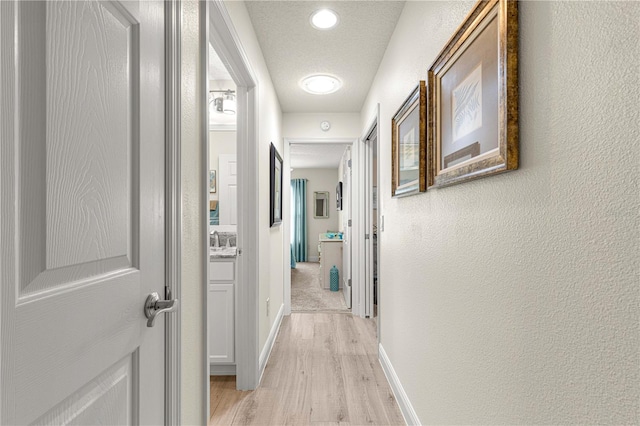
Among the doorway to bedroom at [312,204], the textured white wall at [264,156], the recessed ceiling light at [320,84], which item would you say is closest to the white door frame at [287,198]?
the textured white wall at [264,156]

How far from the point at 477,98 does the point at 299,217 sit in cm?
771

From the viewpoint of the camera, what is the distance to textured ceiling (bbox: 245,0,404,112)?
198 cm

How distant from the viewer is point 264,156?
104 inches

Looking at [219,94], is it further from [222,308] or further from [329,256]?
[329,256]

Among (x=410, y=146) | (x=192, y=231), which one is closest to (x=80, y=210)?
(x=192, y=231)

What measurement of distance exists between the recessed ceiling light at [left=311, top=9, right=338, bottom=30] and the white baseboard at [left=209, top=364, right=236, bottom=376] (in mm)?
2362

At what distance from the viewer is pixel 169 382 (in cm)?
99

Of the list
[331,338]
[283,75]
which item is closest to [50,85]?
[283,75]

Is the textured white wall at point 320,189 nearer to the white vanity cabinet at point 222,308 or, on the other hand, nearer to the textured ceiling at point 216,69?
the textured ceiling at point 216,69

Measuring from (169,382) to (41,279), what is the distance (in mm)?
576

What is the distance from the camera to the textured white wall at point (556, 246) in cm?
58

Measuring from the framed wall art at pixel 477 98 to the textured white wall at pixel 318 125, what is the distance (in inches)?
98.8

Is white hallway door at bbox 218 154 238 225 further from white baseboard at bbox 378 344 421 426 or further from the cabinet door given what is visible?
white baseboard at bbox 378 344 421 426

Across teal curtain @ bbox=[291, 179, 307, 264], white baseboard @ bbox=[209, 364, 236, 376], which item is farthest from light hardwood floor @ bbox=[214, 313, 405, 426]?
teal curtain @ bbox=[291, 179, 307, 264]
